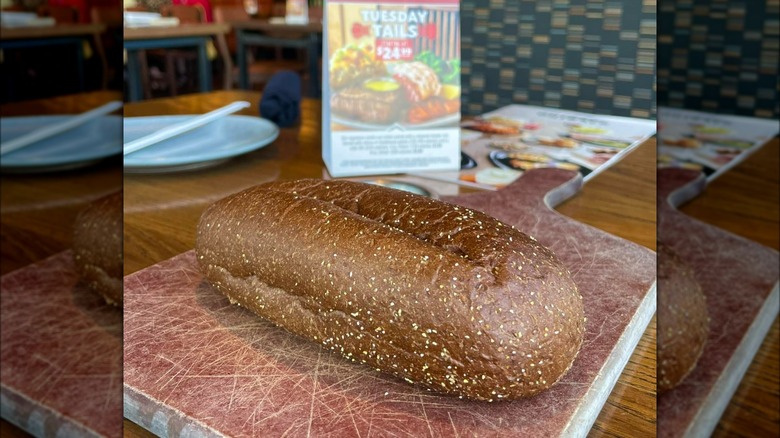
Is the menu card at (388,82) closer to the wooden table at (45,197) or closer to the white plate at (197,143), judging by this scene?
the white plate at (197,143)

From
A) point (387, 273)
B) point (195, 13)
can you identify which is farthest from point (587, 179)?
point (195, 13)

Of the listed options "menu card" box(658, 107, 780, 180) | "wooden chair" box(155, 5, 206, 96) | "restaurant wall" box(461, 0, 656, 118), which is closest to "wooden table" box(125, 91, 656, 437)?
"menu card" box(658, 107, 780, 180)

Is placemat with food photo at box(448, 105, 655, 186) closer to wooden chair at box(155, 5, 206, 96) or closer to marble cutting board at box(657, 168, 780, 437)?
marble cutting board at box(657, 168, 780, 437)

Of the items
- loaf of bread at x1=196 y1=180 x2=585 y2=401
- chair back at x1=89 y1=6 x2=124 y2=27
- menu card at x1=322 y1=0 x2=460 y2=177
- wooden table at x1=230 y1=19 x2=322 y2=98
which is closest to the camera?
chair back at x1=89 y1=6 x2=124 y2=27

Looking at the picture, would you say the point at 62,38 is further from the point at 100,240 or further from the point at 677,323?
the point at 677,323

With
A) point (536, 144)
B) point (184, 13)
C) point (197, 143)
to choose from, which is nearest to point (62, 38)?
point (197, 143)

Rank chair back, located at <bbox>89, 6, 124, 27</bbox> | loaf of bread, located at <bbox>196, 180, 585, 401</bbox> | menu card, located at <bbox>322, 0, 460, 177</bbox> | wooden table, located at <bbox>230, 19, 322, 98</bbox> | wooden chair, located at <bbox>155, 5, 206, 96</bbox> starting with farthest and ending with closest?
wooden chair, located at <bbox>155, 5, 206, 96</bbox>, wooden table, located at <bbox>230, 19, 322, 98</bbox>, menu card, located at <bbox>322, 0, 460, 177</bbox>, loaf of bread, located at <bbox>196, 180, 585, 401</bbox>, chair back, located at <bbox>89, 6, 124, 27</bbox>
